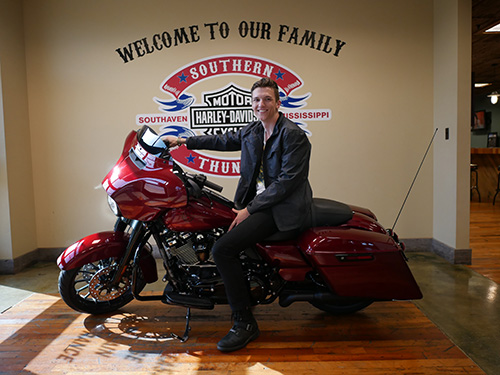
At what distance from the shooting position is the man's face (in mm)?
2262

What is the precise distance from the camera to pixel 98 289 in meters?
2.54

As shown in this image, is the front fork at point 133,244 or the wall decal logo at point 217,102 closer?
the front fork at point 133,244

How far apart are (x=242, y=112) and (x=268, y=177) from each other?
191cm

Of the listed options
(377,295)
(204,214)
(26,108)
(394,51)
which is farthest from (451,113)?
(26,108)

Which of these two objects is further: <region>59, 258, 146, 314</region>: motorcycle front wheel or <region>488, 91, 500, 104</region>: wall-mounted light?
<region>488, 91, 500, 104</region>: wall-mounted light

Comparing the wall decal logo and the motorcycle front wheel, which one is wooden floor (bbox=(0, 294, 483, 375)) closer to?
the motorcycle front wheel

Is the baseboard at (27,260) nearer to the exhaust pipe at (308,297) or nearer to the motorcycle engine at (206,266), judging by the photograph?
the motorcycle engine at (206,266)

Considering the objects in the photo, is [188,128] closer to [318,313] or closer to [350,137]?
[350,137]

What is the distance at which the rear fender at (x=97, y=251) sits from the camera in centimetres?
249

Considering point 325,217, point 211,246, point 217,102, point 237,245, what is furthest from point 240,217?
point 217,102

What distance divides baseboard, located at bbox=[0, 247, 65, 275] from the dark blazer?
2.69 meters

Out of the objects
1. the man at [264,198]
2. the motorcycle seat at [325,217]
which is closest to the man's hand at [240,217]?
the man at [264,198]

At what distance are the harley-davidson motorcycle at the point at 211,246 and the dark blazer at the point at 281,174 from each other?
125mm

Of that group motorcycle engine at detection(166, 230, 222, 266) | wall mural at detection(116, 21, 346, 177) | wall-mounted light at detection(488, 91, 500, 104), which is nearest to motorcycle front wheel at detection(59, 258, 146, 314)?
motorcycle engine at detection(166, 230, 222, 266)
